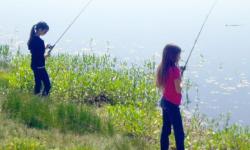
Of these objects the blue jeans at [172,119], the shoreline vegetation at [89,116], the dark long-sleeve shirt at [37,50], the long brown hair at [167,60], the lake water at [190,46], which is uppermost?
the long brown hair at [167,60]

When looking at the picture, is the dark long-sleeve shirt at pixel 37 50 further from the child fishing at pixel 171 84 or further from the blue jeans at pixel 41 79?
the child fishing at pixel 171 84

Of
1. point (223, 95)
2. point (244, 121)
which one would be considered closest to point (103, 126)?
point (244, 121)

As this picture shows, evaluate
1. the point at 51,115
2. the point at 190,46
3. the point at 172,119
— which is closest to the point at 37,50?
the point at 51,115

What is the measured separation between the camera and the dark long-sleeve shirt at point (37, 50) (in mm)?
9766

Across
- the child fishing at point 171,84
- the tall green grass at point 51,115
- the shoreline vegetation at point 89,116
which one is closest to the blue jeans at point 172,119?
the child fishing at point 171,84

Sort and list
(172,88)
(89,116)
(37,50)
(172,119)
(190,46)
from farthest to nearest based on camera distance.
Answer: (190,46)
(37,50)
(89,116)
(172,119)
(172,88)

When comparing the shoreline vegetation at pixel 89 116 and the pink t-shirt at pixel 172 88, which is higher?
the pink t-shirt at pixel 172 88

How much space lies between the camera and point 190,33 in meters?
41.3

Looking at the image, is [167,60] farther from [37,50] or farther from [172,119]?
[37,50]

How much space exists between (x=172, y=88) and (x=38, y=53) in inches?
149

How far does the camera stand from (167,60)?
6.75m

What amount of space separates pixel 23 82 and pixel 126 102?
2.37m

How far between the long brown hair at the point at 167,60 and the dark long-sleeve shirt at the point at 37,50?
355 cm

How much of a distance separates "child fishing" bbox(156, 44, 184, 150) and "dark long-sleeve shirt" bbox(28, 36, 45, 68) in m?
3.49
